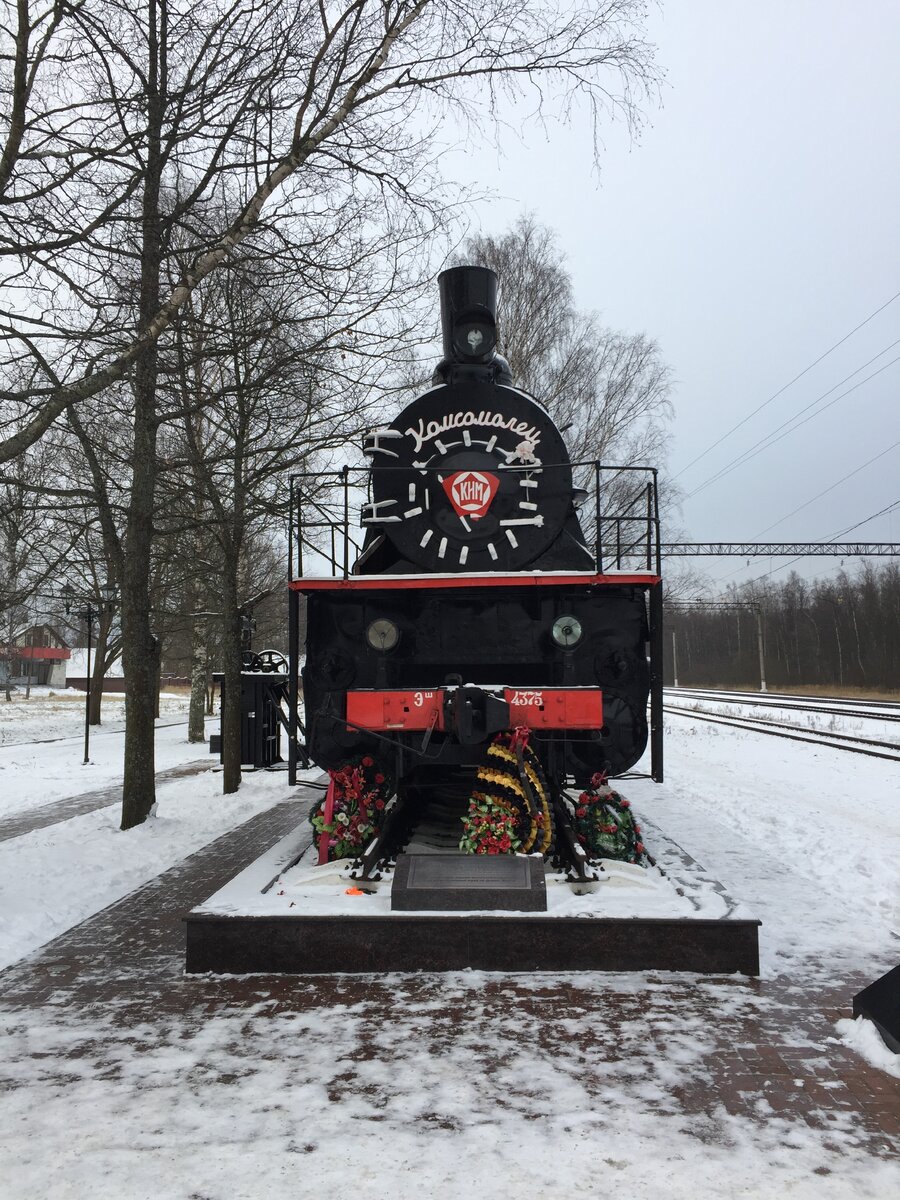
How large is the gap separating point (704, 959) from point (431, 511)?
138 inches

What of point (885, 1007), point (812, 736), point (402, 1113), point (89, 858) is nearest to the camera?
point (402, 1113)

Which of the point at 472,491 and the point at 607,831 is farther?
the point at 472,491

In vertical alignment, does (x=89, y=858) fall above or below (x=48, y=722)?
below

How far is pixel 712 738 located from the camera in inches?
771

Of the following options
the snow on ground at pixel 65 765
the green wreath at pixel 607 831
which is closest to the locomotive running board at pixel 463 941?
the green wreath at pixel 607 831

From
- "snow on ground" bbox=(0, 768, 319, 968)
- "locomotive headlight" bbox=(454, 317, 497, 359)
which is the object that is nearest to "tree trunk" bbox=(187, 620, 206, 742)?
"snow on ground" bbox=(0, 768, 319, 968)

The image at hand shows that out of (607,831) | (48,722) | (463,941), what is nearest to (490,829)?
(607,831)

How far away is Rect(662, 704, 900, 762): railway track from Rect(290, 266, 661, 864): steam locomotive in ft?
14.1

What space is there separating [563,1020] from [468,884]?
1.02 meters

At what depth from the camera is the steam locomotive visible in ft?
20.4

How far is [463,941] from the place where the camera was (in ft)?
15.3

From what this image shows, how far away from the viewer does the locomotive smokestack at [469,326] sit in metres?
6.88

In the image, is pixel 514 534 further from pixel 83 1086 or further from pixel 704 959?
pixel 83 1086

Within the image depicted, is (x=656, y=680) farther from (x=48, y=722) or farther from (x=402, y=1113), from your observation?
(x=48, y=722)
